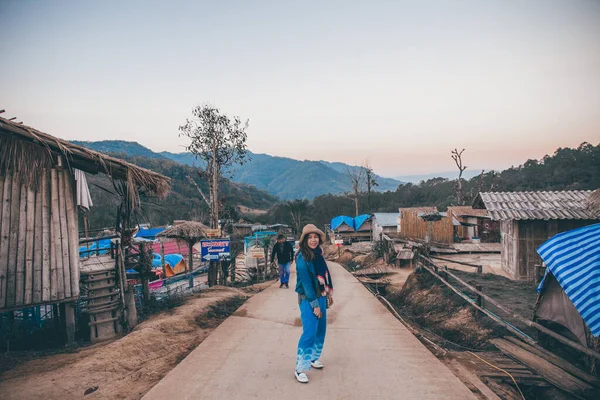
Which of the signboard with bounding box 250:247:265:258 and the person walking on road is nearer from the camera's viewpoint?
the person walking on road

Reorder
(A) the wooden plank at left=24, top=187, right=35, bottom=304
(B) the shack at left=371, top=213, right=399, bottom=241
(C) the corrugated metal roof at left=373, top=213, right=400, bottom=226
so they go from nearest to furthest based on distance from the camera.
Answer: (A) the wooden plank at left=24, top=187, right=35, bottom=304
(B) the shack at left=371, top=213, right=399, bottom=241
(C) the corrugated metal roof at left=373, top=213, right=400, bottom=226

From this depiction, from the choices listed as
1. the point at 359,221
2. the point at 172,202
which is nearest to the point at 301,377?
the point at 359,221

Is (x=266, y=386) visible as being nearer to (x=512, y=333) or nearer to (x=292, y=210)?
(x=512, y=333)

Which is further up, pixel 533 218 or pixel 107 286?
pixel 533 218

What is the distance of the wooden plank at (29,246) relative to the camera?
6.47 m

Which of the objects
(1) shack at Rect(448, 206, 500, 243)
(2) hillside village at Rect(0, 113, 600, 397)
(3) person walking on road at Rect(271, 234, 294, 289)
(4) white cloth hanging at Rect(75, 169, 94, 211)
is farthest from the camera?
(1) shack at Rect(448, 206, 500, 243)

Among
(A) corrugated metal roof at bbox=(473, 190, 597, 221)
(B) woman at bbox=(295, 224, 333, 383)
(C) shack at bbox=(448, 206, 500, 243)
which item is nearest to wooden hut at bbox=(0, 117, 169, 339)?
(B) woman at bbox=(295, 224, 333, 383)

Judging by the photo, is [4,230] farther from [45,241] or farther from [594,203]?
[594,203]

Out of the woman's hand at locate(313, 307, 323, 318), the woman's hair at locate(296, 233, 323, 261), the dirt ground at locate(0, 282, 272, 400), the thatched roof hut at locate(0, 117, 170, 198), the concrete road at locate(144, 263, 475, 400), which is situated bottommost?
the dirt ground at locate(0, 282, 272, 400)

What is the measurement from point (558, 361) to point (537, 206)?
924 centimetres

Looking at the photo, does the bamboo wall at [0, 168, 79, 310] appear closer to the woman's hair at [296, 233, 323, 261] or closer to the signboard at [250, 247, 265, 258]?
the woman's hair at [296, 233, 323, 261]

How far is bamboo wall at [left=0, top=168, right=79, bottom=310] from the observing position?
20.7ft

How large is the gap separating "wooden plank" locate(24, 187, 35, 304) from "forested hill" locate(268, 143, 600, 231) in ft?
118

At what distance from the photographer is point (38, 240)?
662cm
